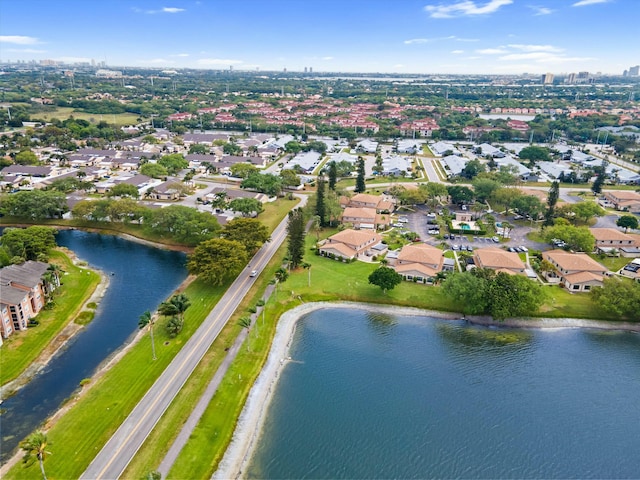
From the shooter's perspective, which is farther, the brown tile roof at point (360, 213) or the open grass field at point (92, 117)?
the open grass field at point (92, 117)

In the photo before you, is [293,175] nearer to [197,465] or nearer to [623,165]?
[197,465]

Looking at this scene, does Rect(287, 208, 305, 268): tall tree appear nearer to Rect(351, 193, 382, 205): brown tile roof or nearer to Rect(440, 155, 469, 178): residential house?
Rect(351, 193, 382, 205): brown tile roof

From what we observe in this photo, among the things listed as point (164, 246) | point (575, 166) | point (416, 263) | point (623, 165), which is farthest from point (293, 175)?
point (623, 165)

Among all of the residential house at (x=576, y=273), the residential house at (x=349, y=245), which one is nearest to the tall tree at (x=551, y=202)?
the residential house at (x=576, y=273)

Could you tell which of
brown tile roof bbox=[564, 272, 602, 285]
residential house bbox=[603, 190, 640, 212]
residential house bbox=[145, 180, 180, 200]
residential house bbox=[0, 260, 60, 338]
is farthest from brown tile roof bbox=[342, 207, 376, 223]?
residential house bbox=[603, 190, 640, 212]

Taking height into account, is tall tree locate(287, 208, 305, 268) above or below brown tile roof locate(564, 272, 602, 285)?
above

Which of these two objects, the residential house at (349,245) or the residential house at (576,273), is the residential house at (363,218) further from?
the residential house at (576,273)
